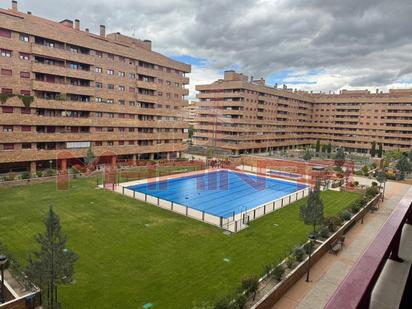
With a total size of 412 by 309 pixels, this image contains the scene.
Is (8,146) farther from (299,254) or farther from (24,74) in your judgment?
(299,254)

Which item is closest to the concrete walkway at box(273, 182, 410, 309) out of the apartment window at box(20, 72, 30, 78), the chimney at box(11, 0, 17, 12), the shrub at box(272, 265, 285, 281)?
the shrub at box(272, 265, 285, 281)

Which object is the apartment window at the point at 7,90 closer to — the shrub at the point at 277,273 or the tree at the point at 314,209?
the tree at the point at 314,209

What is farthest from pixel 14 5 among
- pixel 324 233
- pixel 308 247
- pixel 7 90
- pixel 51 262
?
pixel 324 233

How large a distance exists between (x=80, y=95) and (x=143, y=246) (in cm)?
3058

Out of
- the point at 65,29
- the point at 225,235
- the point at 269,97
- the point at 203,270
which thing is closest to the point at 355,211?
the point at 225,235

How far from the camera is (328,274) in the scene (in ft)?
49.2

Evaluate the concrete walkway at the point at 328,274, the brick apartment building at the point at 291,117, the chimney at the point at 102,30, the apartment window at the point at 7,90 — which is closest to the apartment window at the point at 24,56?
the apartment window at the point at 7,90

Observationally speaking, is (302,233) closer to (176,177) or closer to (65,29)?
(176,177)

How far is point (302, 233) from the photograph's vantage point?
20.2 meters

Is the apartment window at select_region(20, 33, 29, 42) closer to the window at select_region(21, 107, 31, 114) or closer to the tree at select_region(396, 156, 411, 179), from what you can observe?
the window at select_region(21, 107, 31, 114)

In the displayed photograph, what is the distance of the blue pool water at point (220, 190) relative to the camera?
28469 mm

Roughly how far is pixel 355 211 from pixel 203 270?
15.2 m

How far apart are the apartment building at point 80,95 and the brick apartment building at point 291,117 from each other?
42.5 feet

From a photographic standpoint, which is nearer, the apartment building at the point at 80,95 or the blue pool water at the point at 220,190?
the blue pool water at the point at 220,190
